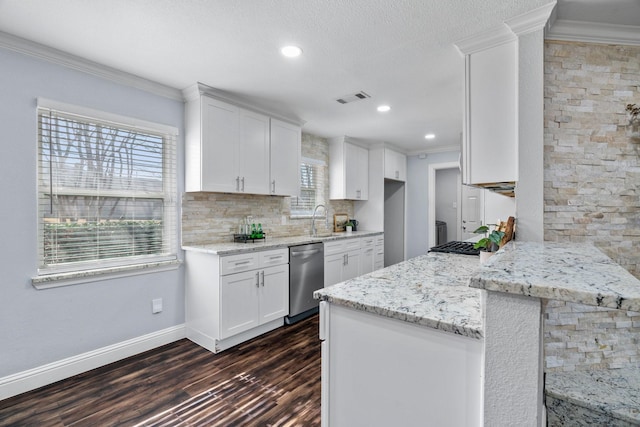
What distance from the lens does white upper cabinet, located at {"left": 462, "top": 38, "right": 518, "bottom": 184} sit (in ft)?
5.97

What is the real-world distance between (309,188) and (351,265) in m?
1.34

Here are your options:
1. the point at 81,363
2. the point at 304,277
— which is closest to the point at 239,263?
the point at 304,277

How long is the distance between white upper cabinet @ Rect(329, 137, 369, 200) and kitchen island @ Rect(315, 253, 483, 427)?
133 inches

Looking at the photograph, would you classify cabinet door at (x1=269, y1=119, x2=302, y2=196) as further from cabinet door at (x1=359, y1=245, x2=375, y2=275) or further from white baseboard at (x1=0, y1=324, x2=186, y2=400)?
white baseboard at (x1=0, y1=324, x2=186, y2=400)

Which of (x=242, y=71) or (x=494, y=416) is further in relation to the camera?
(x=242, y=71)

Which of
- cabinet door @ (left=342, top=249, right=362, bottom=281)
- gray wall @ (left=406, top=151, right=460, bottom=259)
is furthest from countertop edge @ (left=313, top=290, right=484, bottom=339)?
gray wall @ (left=406, top=151, right=460, bottom=259)

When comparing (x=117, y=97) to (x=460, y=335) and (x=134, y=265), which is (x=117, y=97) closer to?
(x=134, y=265)

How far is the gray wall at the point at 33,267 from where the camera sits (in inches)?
80.0

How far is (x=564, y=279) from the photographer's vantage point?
0.79 m

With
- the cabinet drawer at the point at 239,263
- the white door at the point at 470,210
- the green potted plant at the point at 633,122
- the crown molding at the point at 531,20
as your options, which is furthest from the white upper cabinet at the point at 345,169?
the green potted plant at the point at 633,122

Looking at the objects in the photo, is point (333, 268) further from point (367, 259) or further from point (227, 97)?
point (227, 97)

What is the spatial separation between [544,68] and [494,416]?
75.6 inches

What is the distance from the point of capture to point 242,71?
2.52m

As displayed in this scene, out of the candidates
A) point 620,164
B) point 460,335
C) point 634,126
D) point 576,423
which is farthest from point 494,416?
point 634,126
